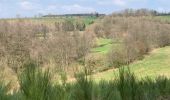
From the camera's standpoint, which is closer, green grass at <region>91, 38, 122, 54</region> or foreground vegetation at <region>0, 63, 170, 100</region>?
foreground vegetation at <region>0, 63, 170, 100</region>

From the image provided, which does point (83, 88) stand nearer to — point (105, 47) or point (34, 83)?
point (34, 83)

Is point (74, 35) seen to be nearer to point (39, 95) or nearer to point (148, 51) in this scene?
point (148, 51)

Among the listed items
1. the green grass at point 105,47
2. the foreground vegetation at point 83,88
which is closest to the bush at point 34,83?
the foreground vegetation at point 83,88

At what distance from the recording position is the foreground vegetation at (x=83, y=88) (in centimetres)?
280

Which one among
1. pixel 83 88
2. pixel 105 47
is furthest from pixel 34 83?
pixel 105 47

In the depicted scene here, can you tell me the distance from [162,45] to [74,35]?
69.0 feet

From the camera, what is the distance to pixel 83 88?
3.58 metres

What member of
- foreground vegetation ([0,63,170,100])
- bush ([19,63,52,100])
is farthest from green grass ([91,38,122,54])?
bush ([19,63,52,100])

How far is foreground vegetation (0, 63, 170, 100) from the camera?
9.17 ft

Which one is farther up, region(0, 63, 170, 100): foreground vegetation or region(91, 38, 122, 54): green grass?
region(0, 63, 170, 100): foreground vegetation

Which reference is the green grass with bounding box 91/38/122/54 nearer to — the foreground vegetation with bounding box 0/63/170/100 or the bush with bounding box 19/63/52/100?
the foreground vegetation with bounding box 0/63/170/100

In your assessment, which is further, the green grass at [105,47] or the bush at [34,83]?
the green grass at [105,47]

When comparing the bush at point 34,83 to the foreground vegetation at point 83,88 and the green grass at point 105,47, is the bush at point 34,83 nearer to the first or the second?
the foreground vegetation at point 83,88

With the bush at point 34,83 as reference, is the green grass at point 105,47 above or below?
below
